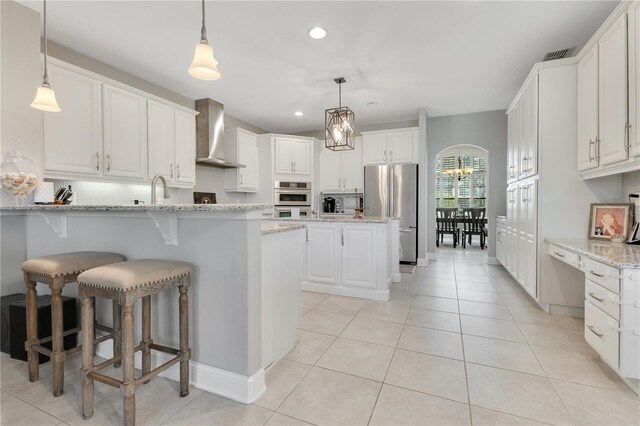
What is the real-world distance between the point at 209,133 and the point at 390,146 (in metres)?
3.20

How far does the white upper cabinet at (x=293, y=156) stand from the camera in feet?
18.8

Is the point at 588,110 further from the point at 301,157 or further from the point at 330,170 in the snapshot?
the point at 301,157

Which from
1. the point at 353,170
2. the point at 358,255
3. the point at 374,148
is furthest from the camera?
the point at 353,170

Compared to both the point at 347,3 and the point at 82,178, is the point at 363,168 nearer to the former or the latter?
the point at 347,3

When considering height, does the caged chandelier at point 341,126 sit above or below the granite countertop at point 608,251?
above

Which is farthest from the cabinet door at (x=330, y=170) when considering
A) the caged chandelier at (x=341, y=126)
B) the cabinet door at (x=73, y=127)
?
the cabinet door at (x=73, y=127)

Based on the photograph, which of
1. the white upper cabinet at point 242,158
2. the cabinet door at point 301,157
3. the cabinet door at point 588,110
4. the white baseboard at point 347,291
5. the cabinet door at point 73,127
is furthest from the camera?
the cabinet door at point 301,157

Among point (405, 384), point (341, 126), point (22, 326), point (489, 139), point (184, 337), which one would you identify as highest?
point (489, 139)

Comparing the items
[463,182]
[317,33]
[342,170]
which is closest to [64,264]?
[317,33]

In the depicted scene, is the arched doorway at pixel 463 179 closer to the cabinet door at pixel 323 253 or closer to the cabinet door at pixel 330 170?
the cabinet door at pixel 330 170

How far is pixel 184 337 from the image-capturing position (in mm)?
1630

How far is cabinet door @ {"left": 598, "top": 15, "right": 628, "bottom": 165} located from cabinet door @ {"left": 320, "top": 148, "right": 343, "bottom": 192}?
4150 millimetres

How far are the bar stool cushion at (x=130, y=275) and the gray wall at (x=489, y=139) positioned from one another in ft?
17.5

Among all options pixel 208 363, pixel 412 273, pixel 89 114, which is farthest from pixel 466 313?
pixel 89 114
